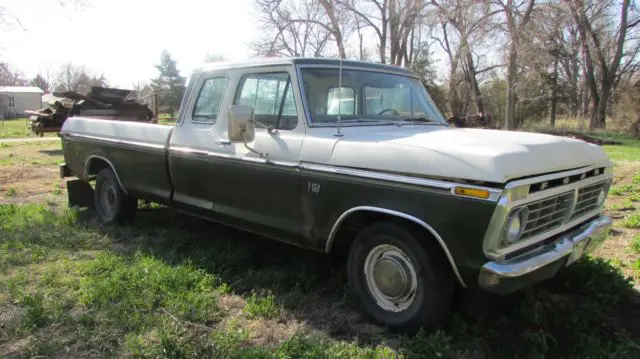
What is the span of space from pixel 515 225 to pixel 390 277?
895mm

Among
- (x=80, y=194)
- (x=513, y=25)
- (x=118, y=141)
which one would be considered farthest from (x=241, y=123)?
(x=513, y=25)

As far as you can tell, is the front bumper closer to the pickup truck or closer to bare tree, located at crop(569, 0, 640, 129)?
the pickup truck

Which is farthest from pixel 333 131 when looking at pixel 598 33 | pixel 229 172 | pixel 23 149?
A: pixel 598 33

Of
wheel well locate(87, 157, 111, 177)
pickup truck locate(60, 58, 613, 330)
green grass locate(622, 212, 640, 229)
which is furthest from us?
wheel well locate(87, 157, 111, 177)

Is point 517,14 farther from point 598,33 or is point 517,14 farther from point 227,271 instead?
point 227,271

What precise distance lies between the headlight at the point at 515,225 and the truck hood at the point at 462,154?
22cm

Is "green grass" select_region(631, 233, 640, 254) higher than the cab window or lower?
lower

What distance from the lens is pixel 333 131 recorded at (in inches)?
146

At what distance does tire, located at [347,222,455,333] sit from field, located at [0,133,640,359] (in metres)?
0.12

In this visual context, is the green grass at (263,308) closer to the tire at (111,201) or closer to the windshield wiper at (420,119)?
the windshield wiper at (420,119)

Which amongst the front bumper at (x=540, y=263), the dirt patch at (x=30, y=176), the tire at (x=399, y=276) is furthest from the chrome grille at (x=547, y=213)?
the dirt patch at (x=30, y=176)

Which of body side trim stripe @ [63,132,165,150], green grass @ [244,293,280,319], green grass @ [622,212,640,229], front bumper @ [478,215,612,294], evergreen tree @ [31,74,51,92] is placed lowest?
green grass @ [244,293,280,319]

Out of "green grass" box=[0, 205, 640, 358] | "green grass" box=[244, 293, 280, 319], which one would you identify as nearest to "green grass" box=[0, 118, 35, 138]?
"green grass" box=[0, 205, 640, 358]

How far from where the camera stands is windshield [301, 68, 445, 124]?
3.90 meters
